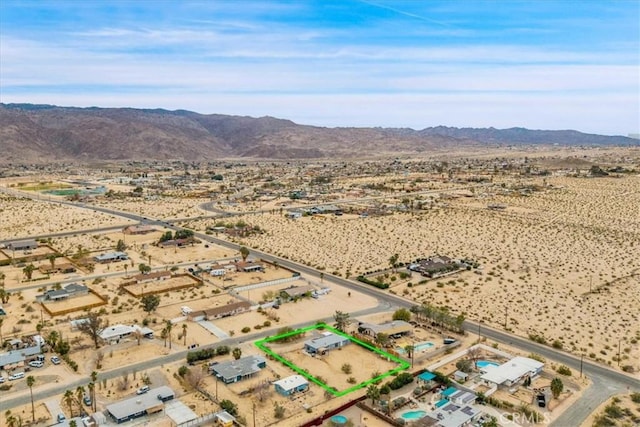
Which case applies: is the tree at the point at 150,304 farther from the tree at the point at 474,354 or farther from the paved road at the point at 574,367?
the tree at the point at 474,354

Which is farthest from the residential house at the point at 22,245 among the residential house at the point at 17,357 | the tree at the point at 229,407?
the tree at the point at 229,407

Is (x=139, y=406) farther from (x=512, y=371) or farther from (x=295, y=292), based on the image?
(x=512, y=371)

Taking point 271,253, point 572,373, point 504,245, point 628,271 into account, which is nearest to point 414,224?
point 504,245

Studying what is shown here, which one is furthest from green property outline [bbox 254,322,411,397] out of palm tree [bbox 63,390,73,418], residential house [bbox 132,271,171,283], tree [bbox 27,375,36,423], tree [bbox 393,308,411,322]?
residential house [bbox 132,271,171,283]

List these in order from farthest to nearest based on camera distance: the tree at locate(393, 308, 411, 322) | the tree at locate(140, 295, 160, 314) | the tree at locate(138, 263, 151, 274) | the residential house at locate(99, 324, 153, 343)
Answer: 1. the tree at locate(138, 263, 151, 274)
2. the tree at locate(140, 295, 160, 314)
3. the tree at locate(393, 308, 411, 322)
4. the residential house at locate(99, 324, 153, 343)

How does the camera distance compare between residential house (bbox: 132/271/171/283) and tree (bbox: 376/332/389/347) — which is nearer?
tree (bbox: 376/332/389/347)

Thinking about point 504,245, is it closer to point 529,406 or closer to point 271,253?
point 271,253

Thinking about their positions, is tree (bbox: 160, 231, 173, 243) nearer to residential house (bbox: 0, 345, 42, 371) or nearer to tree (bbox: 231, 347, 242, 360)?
residential house (bbox: 0, 345, 42, 371)

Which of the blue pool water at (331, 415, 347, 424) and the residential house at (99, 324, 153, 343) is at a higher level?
the residential house at (99, 324, 153, 343)
